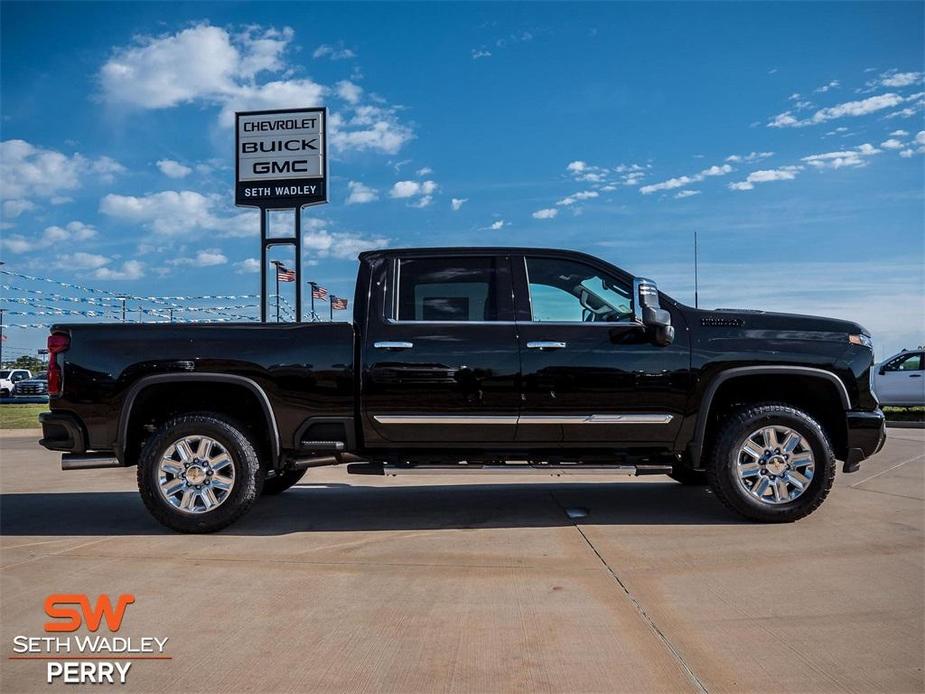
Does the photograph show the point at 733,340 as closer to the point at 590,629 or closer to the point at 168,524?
the point at 590,629

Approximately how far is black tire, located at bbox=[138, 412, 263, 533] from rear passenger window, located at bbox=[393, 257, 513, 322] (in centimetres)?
146

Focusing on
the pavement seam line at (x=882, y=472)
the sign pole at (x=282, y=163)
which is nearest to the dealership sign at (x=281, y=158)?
the sign pole at (x=282, y=163)

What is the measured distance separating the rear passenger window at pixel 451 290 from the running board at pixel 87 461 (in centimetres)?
226

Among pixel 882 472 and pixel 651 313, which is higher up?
pixel 651 313

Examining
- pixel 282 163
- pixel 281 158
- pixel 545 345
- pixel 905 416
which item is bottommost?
pixel 905 416

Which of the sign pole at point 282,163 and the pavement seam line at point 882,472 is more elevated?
the sign pole at point 282,163

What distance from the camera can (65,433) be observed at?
529 centimetres

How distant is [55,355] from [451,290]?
2812 millimetres

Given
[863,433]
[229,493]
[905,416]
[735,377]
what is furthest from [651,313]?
[905,416]

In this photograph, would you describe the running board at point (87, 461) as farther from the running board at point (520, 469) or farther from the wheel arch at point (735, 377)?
the wheel arch at point (735, 377)

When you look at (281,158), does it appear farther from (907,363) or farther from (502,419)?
(907,363)

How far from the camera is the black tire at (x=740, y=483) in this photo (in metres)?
5.27

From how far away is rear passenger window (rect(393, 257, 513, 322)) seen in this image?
5500 millimetres

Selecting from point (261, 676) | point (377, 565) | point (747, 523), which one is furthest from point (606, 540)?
point (261, 676)
